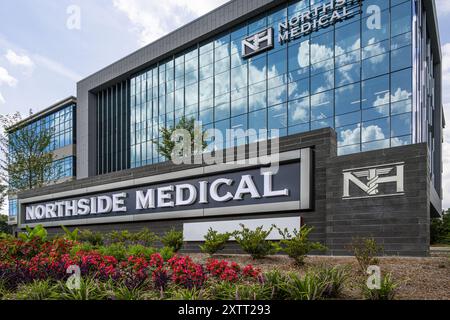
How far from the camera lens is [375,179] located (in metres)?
11.1

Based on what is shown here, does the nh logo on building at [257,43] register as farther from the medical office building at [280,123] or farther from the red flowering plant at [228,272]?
the red flowering plant at [228,272]

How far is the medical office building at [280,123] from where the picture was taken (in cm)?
1139

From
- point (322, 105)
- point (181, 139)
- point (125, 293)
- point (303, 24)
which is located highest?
point (303, 24)

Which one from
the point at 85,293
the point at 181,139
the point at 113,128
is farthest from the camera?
the point at 113,128

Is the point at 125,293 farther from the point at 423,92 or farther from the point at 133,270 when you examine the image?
the point at 423,92

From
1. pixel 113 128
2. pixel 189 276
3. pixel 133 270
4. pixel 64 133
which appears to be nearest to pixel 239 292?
pixel 189 276

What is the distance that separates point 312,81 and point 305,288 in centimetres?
2393

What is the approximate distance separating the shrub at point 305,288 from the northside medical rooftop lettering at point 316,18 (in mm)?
24563

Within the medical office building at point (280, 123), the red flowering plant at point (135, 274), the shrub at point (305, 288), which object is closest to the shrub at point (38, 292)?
the red flowering plant at point (135, 274)

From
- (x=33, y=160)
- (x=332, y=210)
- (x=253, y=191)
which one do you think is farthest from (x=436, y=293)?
(x=33, y=160)

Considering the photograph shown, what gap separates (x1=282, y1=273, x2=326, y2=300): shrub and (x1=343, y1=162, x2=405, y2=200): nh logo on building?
5742 millimetres

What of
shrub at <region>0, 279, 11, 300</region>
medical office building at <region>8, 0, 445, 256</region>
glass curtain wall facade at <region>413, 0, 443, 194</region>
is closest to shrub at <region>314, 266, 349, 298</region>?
medical office building at <region>8, 0, 445, 256</region>

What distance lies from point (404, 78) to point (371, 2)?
5.79 m
